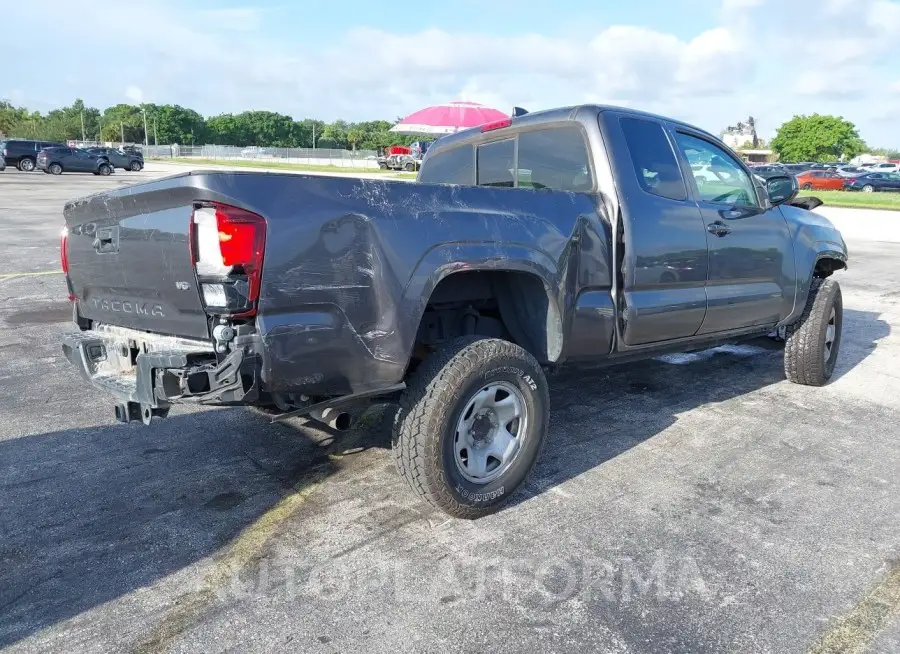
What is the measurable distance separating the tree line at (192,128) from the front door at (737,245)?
9423 cm

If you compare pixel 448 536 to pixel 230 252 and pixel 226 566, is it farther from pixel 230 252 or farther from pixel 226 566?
pixel 230 252

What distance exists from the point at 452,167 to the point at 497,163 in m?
0.50

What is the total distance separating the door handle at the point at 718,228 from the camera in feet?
14.5

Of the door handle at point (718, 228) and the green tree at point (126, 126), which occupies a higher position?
the green tree at point (126, 126)

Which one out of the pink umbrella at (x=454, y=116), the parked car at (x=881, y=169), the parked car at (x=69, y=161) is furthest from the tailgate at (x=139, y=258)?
the parked car at (x=881, y=169)

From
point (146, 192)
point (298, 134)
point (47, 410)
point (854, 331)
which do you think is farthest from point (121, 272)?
point (298, 134)

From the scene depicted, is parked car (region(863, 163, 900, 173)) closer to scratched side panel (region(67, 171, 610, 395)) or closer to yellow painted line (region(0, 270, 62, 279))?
yellow painted line (region(0, 270, 62, 279))

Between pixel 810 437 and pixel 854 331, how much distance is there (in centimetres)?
377

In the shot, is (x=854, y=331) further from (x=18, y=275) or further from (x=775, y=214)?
(x=18, y=275)

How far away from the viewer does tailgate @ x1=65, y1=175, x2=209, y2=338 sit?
2.79m

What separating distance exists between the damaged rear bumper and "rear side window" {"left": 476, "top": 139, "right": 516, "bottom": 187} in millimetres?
2377

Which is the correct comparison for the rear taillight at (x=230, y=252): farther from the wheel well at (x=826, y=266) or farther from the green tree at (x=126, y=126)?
the green tree at (x=126, y=126)

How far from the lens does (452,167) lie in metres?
5.12

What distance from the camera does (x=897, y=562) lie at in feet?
9.97
